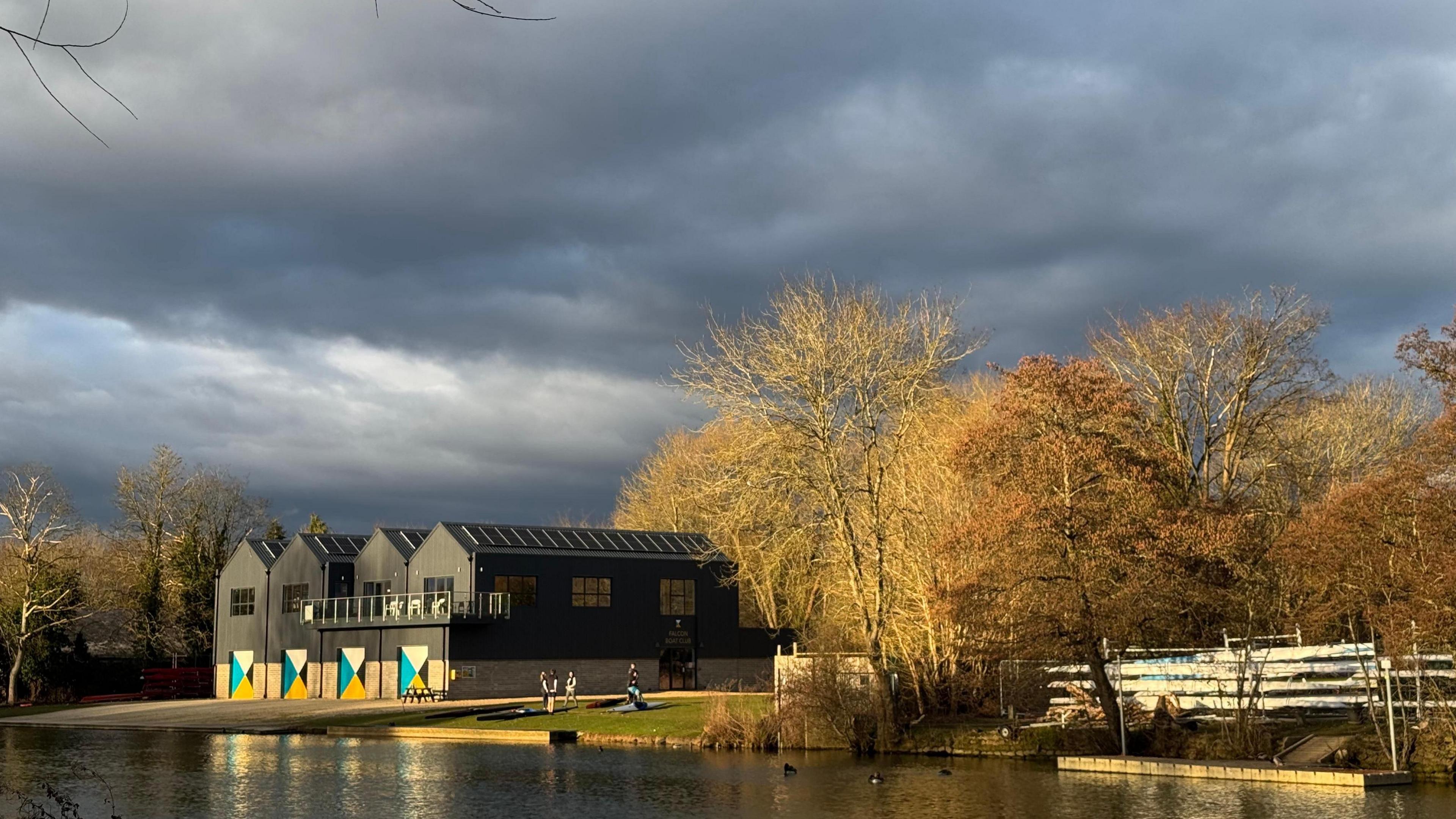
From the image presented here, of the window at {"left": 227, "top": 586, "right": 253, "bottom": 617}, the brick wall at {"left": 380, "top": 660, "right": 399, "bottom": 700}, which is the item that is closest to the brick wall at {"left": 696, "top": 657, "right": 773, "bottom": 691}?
the brick wall at {"left": 380, "top": 660, "right": 399, "bottom": 700}

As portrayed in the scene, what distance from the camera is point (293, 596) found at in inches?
2630

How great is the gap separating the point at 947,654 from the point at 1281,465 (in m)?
14.1

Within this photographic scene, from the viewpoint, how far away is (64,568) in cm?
7125

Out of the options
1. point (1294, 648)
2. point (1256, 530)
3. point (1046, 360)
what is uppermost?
point (1046, 360)

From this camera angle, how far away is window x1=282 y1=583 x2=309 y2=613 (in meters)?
66.1

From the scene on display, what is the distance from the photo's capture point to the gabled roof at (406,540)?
62.8m

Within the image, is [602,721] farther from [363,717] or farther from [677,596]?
[677,596]

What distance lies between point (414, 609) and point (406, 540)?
604 cm

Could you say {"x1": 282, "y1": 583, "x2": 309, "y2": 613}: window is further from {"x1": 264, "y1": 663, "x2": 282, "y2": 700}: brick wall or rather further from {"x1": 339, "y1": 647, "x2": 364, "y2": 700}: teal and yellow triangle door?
{"x1": 339, "y1": 647, "x2": 364, "y2": 700}: teal and yellow triangle door

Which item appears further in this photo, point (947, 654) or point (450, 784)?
point (947, 654)

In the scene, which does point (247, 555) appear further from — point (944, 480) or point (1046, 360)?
point (1046, 360)

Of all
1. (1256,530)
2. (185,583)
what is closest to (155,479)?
(185,583)

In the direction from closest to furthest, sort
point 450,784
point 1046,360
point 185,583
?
point 450,784 → point 1046,360 → point 185,583

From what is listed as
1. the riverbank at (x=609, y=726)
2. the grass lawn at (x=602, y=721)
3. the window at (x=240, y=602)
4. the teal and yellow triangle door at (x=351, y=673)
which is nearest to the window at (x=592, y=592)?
the riverbank at (x=609, y=726)
